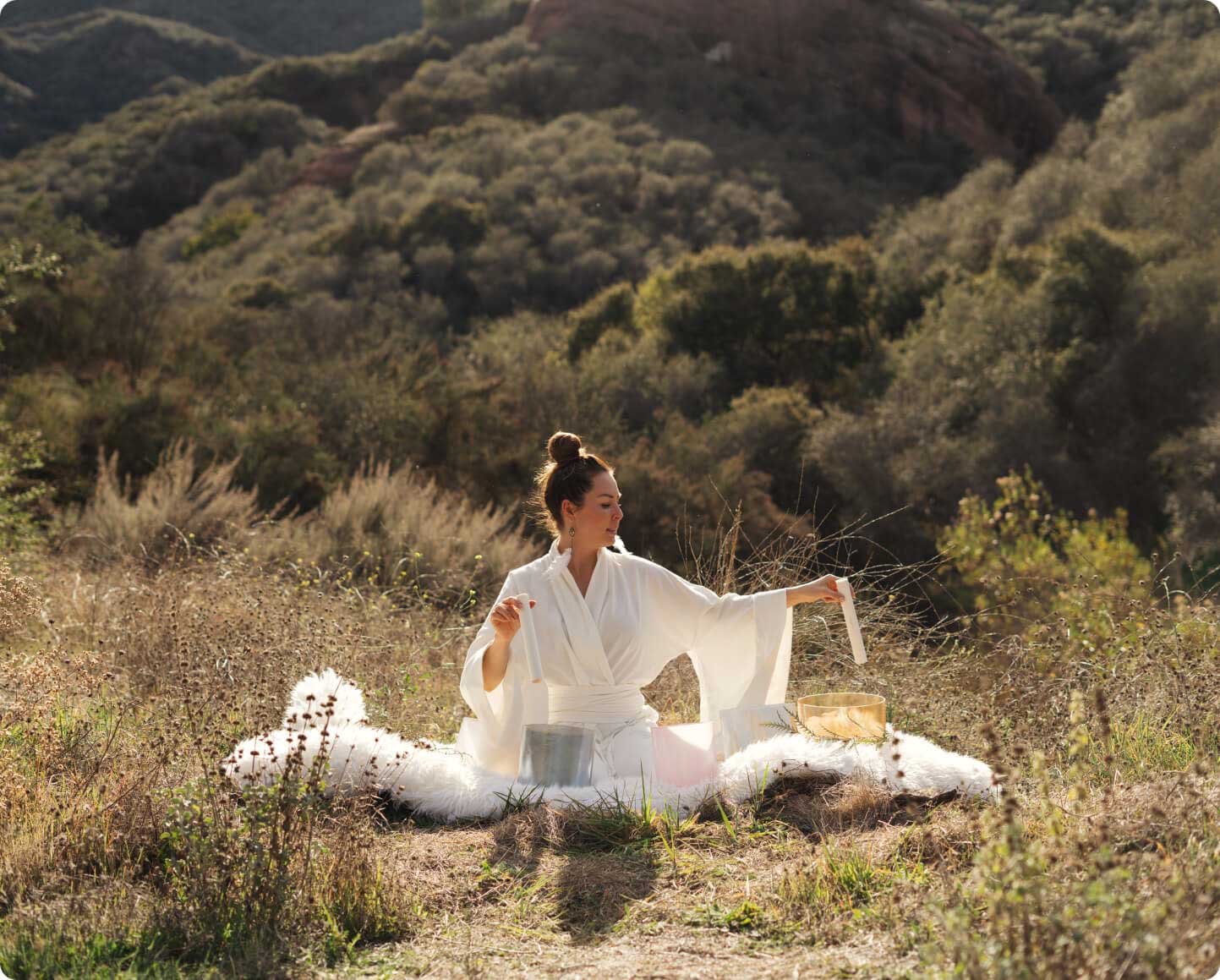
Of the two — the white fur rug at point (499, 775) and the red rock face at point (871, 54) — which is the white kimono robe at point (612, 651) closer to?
the white fur rug at point (499, 775)

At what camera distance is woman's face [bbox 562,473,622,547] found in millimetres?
4398

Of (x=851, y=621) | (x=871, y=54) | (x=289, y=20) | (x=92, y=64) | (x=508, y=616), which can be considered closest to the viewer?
(x=508, y=616)

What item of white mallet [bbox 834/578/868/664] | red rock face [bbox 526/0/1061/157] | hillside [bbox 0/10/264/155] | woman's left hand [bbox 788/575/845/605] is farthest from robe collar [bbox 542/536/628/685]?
hillside [bbox 0/10/264/155]

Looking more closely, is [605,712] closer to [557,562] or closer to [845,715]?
[557,562]

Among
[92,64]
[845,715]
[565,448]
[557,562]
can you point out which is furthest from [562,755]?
[92,64]

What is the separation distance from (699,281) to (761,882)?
1977 cm

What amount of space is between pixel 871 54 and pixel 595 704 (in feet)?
133

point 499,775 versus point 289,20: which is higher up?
point 289,20

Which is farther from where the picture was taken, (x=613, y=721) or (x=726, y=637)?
(x=726, y=637)

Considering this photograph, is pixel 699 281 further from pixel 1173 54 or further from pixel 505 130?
pixel 505 130

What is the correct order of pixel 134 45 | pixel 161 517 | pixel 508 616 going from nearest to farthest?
1. pixel 508 616
2. pixel 161 517
3. pixel 134 45

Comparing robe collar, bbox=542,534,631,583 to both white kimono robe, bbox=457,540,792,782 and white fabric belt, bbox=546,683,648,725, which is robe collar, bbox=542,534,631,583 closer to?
white kimono robe, bbox=457,540,792,782

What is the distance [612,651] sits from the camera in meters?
4.48

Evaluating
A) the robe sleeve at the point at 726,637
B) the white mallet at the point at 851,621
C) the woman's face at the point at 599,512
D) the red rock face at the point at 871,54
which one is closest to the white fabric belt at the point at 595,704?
the robe sleeve at the point at 726,637
